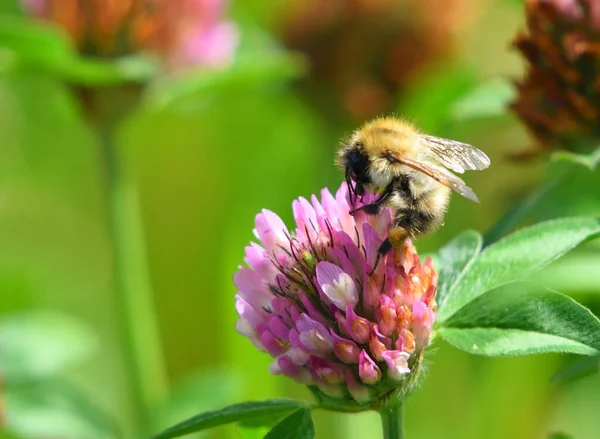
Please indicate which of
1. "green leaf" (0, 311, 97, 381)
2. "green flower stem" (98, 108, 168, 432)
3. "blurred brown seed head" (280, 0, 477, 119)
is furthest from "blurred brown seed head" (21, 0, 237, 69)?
"green leaf" (0, 311, 97, 381)

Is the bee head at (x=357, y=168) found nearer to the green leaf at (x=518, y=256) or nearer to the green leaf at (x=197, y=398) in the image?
the green leaf at (x=518, y=256)

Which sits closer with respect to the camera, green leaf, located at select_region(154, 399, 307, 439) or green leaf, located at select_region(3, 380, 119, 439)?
green leaf, located at select_region(154, 399, 307, 439)

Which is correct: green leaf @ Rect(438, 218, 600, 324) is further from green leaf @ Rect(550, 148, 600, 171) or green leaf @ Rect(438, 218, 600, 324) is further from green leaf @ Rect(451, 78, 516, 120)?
green leaf @ Rect(451, 78, 516, 120)

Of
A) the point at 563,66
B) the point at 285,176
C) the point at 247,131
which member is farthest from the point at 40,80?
the point at 563,66

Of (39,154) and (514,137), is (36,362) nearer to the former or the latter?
(39,154)

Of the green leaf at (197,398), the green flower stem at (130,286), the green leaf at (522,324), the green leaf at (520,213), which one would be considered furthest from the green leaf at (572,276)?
the green flower stem at (130,286)
